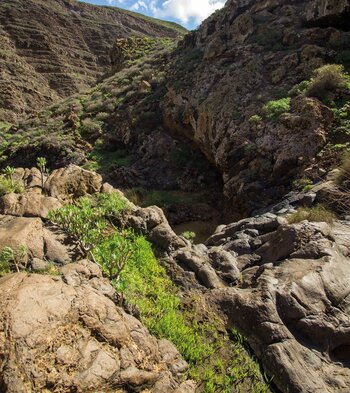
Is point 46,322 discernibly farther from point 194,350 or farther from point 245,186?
point 245,186

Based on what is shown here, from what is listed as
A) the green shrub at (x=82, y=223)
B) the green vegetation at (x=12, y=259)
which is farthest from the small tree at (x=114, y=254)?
the green vegetation at (x=12, y=259)

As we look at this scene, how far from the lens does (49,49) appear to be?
158ft

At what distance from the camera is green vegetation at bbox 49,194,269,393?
4547 mm

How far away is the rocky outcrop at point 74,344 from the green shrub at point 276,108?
10440 mm

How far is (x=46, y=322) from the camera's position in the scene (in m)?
3.38

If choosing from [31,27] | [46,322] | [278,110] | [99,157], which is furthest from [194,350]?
[31,27]

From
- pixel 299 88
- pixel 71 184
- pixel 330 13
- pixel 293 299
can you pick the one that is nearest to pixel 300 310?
pixel 293 299

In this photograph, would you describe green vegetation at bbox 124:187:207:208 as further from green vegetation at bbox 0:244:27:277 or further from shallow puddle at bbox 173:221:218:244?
green vegetation at bbox 0:244:27:277

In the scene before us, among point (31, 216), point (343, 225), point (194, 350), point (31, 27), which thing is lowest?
point (194, 350)

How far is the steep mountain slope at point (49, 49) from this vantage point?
1574 inches

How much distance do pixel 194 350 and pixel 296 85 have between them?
468 inches

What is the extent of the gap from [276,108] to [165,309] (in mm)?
9977

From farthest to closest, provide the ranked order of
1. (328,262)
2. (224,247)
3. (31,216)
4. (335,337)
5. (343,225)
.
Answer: (224,247), (343,225), (31,216), (328,262), (335,337)

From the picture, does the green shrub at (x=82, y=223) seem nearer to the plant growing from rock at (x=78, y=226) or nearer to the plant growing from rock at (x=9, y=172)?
the plant growing from rock at (x=78, y=226)
